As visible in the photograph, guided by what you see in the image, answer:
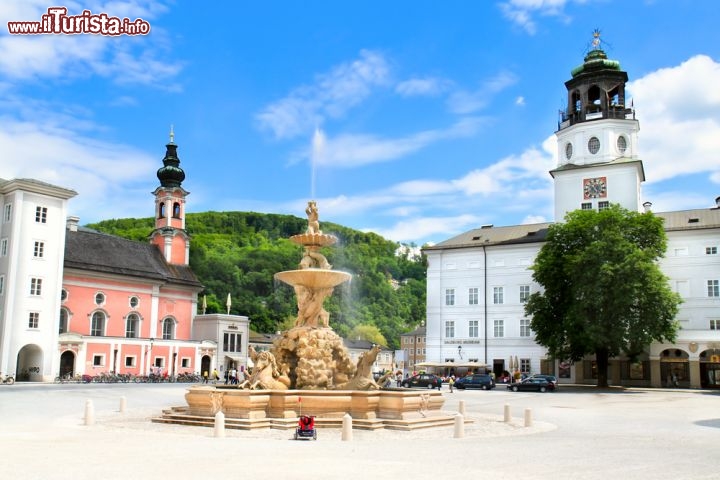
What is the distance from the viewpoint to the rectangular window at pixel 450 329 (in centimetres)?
6500

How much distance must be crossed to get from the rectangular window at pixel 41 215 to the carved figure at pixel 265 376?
1436 inches

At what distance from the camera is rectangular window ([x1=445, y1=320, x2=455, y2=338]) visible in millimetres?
65000

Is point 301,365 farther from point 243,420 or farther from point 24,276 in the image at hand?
point 24,276

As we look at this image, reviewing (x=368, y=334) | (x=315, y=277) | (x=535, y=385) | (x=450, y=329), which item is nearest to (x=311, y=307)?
(x=315, y=277)

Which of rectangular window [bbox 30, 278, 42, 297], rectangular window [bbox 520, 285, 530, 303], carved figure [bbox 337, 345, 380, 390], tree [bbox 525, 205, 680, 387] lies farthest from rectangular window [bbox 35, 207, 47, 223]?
rectangular window [bbox 520, 285, 530, 303]

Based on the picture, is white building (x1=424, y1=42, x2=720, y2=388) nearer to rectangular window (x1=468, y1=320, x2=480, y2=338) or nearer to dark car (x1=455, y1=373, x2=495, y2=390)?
rectangular window (x1=468, y1=320, x2=480, y2=338)

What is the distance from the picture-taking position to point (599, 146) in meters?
62.1

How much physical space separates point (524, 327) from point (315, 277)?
42.7 metres

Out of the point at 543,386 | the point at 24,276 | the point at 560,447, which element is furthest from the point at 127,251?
the point at 560,447

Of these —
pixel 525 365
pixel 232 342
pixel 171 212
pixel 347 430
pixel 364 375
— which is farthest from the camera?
pixel 171 212

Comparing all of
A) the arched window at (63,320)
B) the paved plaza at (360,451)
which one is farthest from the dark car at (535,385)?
the arched window at (63,320)

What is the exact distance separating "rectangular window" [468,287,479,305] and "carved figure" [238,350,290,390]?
149 ft

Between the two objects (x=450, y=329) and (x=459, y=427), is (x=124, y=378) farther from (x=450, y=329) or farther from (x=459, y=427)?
(x=459, y=427)

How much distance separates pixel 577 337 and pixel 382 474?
40.2 metres
